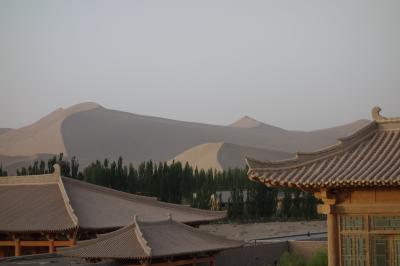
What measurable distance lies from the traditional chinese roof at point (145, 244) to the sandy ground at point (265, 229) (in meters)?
21.5

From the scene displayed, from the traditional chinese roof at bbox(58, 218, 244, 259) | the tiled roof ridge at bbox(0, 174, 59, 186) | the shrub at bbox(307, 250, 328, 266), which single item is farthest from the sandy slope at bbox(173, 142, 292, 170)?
the shrub at bbox(307, 250, 328, 266)

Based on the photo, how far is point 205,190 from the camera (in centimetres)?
5231

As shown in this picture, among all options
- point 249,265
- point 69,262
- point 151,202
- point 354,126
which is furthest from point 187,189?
point 354,126

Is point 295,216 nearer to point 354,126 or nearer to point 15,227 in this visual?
point 15,227

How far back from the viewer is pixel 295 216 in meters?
53.4

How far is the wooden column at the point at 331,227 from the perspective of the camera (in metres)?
14.2

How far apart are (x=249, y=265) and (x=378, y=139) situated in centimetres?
1629

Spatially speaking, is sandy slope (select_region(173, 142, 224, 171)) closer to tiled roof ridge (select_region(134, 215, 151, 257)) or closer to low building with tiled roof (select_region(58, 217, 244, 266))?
low building with tiled roof (select_region(58, 217, 244, 266))

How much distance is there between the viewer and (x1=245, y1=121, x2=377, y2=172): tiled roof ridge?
46.3 ft

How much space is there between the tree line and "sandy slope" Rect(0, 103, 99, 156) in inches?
3272

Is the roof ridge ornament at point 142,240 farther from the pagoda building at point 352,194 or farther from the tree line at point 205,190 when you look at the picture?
the tree line at point 205,190

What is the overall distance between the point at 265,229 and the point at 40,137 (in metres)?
99.7

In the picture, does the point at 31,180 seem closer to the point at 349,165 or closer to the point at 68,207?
the point at 68,207

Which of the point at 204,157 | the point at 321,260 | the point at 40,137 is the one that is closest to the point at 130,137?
the point at 40,137
